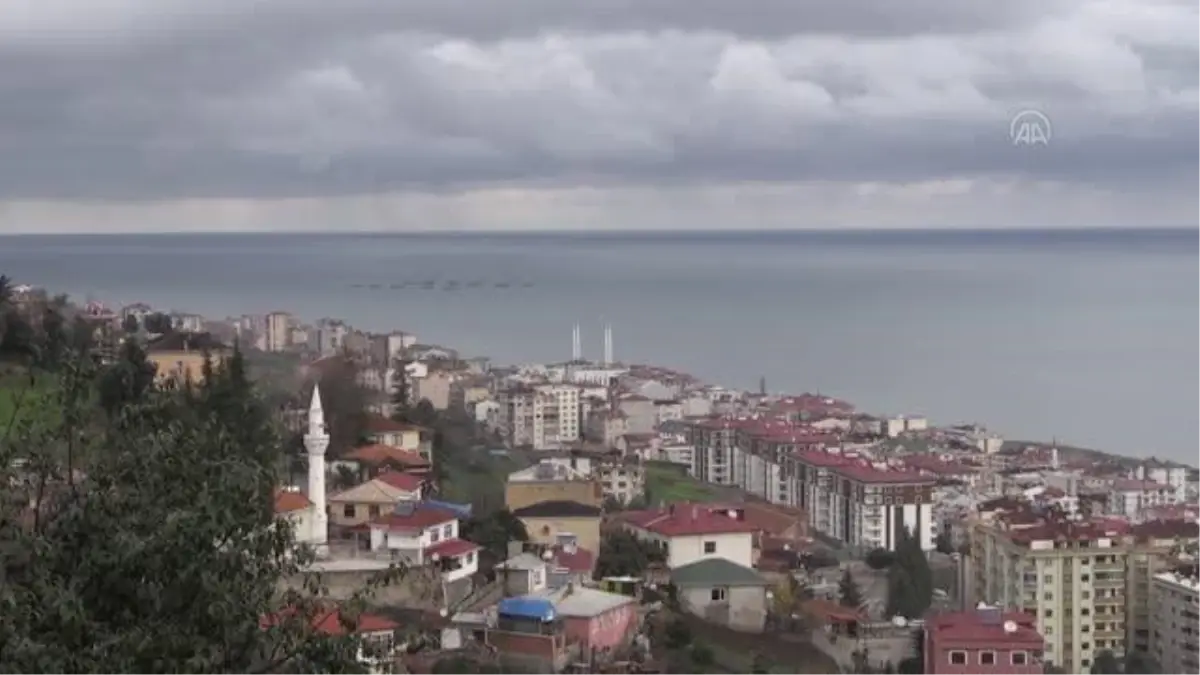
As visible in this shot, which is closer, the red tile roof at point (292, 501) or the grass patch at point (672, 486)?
the red tile roof at point (292, 501)

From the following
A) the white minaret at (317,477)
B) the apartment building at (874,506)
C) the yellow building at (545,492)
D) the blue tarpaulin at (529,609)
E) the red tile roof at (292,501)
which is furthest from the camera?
the apartment building at (874,506)

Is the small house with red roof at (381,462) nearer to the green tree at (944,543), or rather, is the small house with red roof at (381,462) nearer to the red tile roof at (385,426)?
the red tile roof at (385,426)

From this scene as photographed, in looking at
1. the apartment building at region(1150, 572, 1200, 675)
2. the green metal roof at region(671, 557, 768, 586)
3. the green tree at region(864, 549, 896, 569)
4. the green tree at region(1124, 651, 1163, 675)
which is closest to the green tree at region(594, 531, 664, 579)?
the green metal roof at region(671, 557, 768, 586)

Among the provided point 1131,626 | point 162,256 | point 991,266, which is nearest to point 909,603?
point 1131,626

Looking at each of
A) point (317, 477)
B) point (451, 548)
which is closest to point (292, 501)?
point (317, 477)

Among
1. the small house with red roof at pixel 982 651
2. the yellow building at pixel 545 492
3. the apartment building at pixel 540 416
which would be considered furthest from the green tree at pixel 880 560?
the apartment building at pixel 540 416

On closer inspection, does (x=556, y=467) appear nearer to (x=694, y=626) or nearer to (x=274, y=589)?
(x=694, y=626)

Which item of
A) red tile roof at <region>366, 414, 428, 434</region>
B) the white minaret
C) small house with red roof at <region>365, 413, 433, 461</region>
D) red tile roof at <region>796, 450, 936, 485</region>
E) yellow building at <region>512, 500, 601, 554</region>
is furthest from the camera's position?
red tile roof at <region>796, 450, 936, 485</region>

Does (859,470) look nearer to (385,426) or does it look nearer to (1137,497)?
(1137,497)

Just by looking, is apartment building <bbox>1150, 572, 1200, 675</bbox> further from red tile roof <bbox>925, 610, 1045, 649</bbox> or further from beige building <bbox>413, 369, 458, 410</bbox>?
beige building <bbox>413, 369, 458, 410</bbox>
